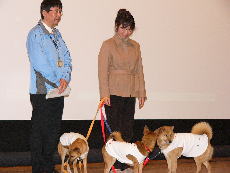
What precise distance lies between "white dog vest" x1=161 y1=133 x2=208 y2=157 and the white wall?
37.3 inches

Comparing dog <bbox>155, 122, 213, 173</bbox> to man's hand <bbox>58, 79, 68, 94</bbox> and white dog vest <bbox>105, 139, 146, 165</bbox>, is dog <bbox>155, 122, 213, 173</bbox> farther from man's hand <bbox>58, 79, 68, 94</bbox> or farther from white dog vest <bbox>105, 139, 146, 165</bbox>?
man's hand <bbox>58, 79, 68, 94</bbox>

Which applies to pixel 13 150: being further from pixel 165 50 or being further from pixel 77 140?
pixel 165 50

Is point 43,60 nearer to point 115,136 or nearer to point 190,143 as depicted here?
point 115,136

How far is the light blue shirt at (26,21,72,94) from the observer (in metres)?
2.99

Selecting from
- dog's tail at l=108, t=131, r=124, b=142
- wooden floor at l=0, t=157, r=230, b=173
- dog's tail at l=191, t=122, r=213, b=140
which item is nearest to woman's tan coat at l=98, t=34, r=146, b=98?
dog's tail at l=108, t=131, r=124, b=142

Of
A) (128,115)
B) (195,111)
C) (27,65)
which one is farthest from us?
(195,111)

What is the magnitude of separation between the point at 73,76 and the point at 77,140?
3.17ft

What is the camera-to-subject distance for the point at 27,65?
3850 mm

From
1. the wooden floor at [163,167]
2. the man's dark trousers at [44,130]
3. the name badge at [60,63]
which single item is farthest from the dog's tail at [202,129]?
the name badge at [60,63]

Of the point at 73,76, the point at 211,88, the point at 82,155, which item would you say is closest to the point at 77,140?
the point at 82,155

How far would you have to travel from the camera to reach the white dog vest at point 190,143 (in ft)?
11.3

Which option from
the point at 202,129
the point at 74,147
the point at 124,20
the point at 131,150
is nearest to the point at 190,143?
the point at 202,129

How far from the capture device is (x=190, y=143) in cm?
351

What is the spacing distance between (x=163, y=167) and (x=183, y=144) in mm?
743
